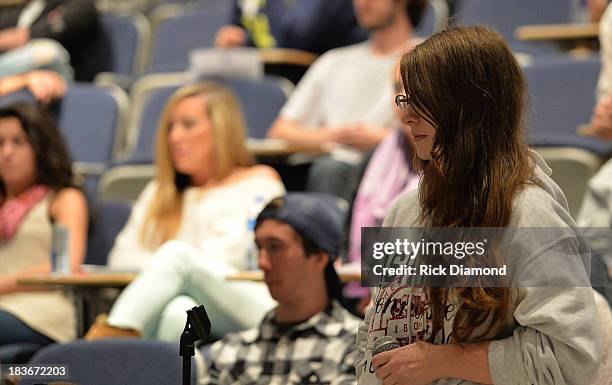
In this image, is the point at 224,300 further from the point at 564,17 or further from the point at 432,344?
the point at 564,17

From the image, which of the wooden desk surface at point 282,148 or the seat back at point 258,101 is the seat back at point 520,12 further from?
the wooden desk surface at point 282,148

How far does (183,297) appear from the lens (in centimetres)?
326

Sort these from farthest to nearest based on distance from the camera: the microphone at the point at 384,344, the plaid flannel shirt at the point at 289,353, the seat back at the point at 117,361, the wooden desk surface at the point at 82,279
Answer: the wooden desk surface at the point at 82,279 < the plaid flannel shirt at the point at 289,353 < the seat back at the point at 117,361 < the microphone at the point at 384,344

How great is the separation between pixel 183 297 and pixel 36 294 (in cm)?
74

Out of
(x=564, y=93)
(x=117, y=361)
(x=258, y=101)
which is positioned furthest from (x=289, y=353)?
(x=258, y=101)

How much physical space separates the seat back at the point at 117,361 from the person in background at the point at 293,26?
2.78m

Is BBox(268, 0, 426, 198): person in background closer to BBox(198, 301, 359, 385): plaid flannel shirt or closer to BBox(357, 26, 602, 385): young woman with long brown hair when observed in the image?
BBox(198, 301, 359, 385): plaid flannel shirt

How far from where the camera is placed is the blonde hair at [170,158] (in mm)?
3951

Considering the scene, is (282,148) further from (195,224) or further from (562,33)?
(562,33)

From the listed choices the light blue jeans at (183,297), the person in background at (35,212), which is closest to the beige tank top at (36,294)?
the person in background at (35,212)

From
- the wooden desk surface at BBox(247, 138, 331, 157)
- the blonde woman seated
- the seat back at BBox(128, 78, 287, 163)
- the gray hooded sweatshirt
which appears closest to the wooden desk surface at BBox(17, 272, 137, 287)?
the blonde woman seated

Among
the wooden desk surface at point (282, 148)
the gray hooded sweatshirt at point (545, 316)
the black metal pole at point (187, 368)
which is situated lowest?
the wooden desk surface at point (282, 148)

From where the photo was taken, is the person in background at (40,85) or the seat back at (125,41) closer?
the person in background at (40,85)

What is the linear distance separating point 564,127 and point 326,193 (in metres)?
0.84
